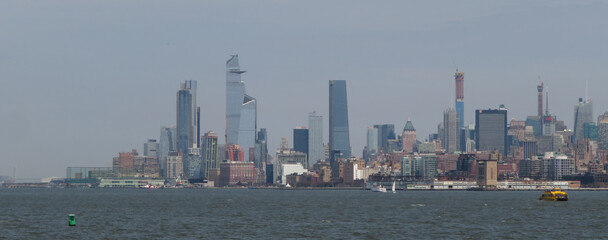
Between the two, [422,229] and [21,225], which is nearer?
[422,229]

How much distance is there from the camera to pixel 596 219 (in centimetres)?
15125

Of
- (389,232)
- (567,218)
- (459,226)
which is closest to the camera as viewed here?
(389,232)

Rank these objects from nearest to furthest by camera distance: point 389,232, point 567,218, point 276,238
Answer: point 276,238 → point 389,232 → point 567,218

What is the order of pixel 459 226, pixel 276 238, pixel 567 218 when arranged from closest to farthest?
pixel 276 238 → pixel 459 226 → pixel 567 218

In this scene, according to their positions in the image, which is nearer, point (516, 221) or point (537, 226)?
point (537, 226)

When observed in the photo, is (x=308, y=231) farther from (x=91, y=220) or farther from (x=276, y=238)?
(x=91, y=220)

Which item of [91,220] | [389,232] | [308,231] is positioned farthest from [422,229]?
[91,220]

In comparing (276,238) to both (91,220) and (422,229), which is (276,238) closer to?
(422,229)

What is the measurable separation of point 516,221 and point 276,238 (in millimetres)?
48128

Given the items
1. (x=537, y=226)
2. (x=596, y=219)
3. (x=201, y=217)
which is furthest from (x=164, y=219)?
(x=596, y=219)

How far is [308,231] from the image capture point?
120500 millimetres

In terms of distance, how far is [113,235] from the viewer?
11469 centimetres

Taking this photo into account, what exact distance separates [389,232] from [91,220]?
49602 millimetres

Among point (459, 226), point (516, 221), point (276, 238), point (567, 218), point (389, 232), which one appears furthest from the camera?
point (567, 218)
